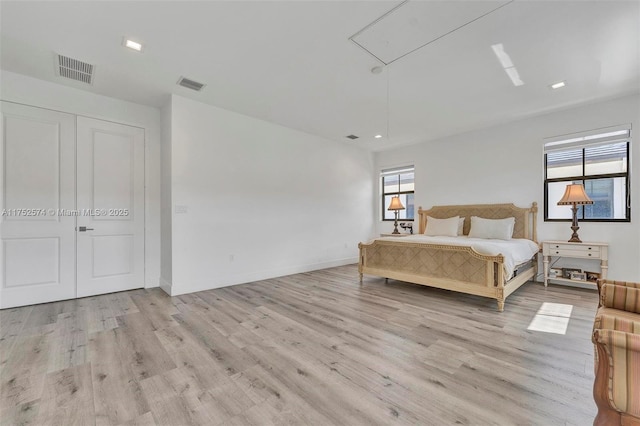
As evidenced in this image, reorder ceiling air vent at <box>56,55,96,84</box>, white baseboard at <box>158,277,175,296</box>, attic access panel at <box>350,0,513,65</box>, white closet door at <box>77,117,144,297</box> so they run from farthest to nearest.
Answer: white baseboard at <box>158,277,175,296</box> → white closet door at <box>77,117,144,297</box> → ceiling air vent at <box>56,55,96,84</box> → attic access panel at <box>350,0,513,65</box>

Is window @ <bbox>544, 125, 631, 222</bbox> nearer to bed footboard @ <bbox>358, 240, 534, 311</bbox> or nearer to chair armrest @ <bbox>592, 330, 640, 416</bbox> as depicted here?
bed footboard @ <bbox>358, 240, 534, 311</bbox>

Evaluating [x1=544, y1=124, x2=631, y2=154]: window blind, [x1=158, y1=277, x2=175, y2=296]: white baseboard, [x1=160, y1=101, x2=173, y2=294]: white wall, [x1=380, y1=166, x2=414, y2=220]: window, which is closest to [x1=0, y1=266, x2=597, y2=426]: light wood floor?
[x1=158, y1=277, x2=175, y2=296]: white baseboard

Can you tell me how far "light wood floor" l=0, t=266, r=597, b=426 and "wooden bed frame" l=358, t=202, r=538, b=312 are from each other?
0.25 meters

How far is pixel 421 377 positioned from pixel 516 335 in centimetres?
122

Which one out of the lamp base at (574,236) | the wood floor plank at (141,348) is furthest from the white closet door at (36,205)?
the lamp base at (574,236)

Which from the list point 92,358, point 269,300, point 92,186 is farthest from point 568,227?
point 92,186

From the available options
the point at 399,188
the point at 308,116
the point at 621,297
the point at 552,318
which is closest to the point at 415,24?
the point at 308,116

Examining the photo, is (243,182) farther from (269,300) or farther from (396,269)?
(396,269)

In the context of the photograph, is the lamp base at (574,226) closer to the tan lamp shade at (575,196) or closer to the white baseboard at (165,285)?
the tan lamp shade at (575,196)

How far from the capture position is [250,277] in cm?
436

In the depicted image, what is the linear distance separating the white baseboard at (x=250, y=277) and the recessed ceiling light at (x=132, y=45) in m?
2.75

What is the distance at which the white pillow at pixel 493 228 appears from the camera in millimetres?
4273

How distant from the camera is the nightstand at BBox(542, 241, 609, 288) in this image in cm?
367

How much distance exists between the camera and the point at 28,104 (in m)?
3.19
